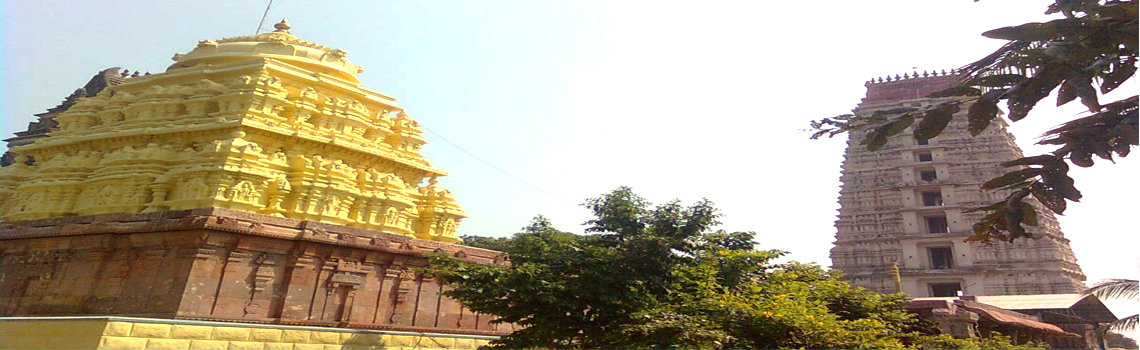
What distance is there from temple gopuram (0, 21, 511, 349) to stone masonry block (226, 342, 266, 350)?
0.04 metres

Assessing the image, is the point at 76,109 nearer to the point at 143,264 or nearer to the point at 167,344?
the point at 143,264

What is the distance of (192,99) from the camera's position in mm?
21062

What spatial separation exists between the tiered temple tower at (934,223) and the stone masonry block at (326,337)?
30.7 meters

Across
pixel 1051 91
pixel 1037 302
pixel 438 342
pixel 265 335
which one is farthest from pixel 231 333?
pixel 1037 302

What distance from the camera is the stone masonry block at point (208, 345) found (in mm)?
9371

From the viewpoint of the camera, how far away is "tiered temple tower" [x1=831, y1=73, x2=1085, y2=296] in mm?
32031

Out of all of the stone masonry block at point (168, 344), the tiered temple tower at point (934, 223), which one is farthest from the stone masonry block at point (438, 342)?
the tiered temple tower at point (934, 223)

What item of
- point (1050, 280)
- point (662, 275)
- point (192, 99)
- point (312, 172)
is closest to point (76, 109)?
point (192, 99)

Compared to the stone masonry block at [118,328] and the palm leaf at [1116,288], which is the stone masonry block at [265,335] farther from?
the palm leaf at [1116,288]

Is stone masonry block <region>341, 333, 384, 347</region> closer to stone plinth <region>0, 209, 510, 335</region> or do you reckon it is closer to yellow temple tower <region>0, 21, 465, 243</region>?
stone plinth <region>0, 209, 510, 335</region>

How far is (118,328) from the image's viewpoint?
877 cm

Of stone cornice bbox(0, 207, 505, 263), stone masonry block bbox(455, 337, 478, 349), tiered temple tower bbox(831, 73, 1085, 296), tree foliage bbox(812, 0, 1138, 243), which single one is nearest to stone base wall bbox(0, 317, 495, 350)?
stone masonry block bbox(455, 337, 478, 349)

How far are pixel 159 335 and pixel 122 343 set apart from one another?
45 centimetres

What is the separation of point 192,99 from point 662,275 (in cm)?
1739
